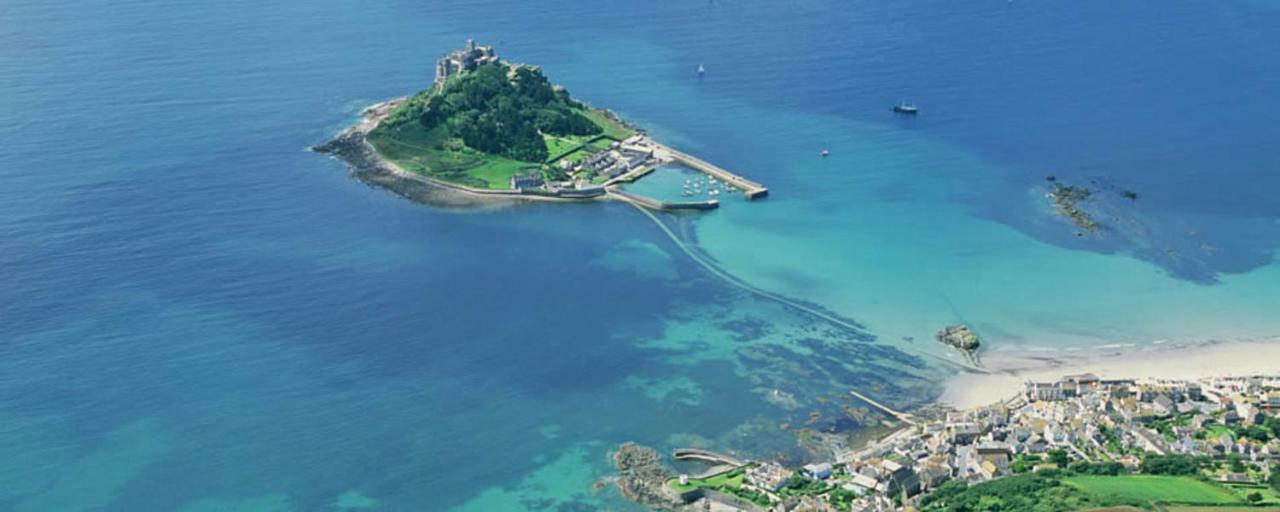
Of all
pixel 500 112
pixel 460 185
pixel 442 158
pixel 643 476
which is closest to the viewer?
pixel 643 476

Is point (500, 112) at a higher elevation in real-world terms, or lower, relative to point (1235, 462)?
higher

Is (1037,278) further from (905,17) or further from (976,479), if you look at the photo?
(905,17)

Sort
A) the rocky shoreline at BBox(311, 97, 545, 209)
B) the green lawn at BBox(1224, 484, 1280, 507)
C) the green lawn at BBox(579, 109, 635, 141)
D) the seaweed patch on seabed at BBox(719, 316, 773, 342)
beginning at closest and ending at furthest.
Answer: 1. the green lawn at BBox(1224, 484, 1280, 507)
2. the seaweed patch on seabed at BBox(719, 316, 773, 342)
3. the rocky shoreline at BBox(311, 97, 545, 209)
4. the green lawn at BBox(579, 109, 635, 141)

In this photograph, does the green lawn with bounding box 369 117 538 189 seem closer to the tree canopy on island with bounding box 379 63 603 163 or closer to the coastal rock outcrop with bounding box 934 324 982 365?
the tree canopy on island with bounding box 379 63 603 163

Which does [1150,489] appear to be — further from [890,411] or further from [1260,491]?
[890,411]

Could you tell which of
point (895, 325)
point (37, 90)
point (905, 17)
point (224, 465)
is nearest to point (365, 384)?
point (224, 465)

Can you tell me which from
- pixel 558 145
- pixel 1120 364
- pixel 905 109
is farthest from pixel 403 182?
pixel 1120 364

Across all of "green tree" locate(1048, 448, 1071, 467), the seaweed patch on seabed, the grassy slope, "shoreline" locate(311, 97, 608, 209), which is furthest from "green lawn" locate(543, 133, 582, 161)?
"green tree" locate(1048, 448, 1071, 467)

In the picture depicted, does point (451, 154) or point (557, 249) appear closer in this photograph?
point (557, 249)
